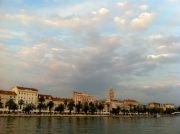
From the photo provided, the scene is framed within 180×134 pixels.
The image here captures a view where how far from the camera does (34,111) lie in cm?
19225

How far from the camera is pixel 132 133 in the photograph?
72938 mm

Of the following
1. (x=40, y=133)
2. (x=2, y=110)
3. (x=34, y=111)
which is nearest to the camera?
(x=40, y=133)

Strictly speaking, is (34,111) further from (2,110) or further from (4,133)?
(4,133)

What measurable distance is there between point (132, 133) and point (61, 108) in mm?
129174

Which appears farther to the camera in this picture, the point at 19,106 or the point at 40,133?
the point at 19,106

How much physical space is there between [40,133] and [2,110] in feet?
391

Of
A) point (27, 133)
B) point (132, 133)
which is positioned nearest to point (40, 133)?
point (27, 133)

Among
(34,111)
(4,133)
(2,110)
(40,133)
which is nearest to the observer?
(4,133)

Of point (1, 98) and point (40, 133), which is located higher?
point (1, 98)

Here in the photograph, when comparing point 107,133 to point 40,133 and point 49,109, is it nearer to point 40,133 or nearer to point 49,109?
point 40,133

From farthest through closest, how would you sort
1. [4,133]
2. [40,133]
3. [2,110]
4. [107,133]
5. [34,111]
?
1. [34,111]
2. [2,110]
3. [107,133]
4. [40,133]
5. [4,133]

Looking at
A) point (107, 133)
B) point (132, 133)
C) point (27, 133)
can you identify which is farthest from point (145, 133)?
point (27, 133)

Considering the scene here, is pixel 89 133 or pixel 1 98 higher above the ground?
pixel 1 98

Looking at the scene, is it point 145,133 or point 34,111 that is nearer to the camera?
point 145,133
